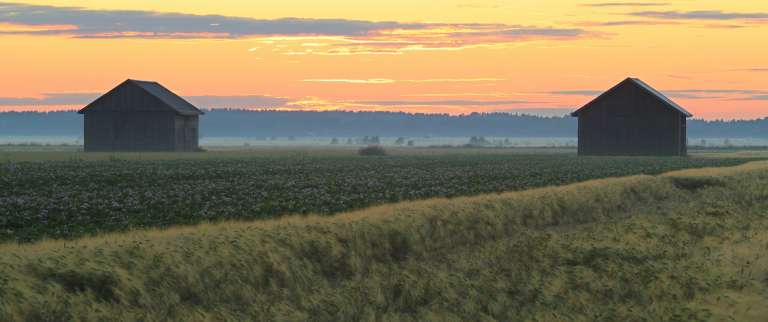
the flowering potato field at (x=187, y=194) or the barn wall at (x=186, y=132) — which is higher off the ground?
the barn wall at (x=186, y=132)

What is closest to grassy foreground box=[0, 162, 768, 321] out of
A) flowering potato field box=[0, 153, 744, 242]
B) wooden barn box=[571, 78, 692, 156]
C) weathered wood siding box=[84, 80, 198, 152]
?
flowering potato field box=[0, 153, 744, 242]

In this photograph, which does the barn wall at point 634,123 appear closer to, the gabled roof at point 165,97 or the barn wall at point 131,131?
the gabled roof at point 165,97

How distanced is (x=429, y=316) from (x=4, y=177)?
98.5 feet

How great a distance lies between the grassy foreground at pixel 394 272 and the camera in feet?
53.7

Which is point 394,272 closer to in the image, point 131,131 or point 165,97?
point 131,131

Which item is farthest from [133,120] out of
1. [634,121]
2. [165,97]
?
[634,121]

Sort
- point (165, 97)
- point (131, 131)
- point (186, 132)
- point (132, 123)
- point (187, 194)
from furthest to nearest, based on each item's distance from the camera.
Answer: point (186, 132), point (165, 97), point (132, 123), point (131, 131), point (187, 194)

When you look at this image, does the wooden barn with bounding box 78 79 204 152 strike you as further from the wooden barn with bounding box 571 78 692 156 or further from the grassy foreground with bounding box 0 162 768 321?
the grassy foreground with bounding box 0 162 768 321

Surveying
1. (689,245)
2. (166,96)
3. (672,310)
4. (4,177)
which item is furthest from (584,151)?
(672,310)

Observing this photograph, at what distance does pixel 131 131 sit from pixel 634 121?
146ft

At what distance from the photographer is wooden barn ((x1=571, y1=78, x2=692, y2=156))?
93.8 meters

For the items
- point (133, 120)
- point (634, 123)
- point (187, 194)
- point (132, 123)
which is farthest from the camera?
point (634, 123)

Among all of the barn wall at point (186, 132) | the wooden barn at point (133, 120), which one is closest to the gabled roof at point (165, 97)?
the wooden barn at point (133, 120)

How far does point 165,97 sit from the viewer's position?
9512cm
